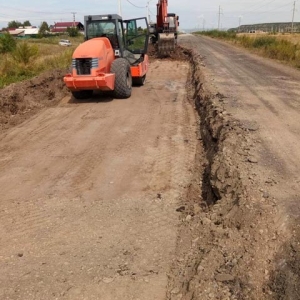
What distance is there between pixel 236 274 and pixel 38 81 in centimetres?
1179

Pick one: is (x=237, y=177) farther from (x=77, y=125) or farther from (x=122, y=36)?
(x=122, y=36)

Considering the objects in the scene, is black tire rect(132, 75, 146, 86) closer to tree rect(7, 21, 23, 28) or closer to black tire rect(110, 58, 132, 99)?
black tire rect(110, 58, 132, 99)

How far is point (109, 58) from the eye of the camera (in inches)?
461

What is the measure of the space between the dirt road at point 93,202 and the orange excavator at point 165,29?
14593mm

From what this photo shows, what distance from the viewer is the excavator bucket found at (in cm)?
2358

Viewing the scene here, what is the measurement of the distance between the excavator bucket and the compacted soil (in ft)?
46.8

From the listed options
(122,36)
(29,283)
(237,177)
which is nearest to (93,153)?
(237,177)

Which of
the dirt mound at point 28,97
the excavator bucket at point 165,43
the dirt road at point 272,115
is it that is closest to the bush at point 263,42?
the excavator bucket at point 165,43

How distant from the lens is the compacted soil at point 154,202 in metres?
3.63

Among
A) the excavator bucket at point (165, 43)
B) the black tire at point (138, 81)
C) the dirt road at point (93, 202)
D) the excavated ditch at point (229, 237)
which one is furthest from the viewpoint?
the excavator bucket at point (165, 43)

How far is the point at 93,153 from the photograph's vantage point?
24.0ft

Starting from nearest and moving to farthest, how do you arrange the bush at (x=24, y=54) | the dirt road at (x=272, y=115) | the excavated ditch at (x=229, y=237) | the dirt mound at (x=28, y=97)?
the excavated ditch at (x=229, y=237) < the dirt road at (x=272, y=115) < the dirt mound at (x=28, y=97) < the bush at (x=24, y=54)

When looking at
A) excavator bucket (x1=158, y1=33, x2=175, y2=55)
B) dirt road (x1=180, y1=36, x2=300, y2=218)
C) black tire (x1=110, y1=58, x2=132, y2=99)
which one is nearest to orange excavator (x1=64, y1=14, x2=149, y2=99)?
black tire (x1=110, y1=58, x2=132, y2=99)

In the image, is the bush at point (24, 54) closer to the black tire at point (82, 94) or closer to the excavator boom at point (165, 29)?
the black tire at point (82, 94)
